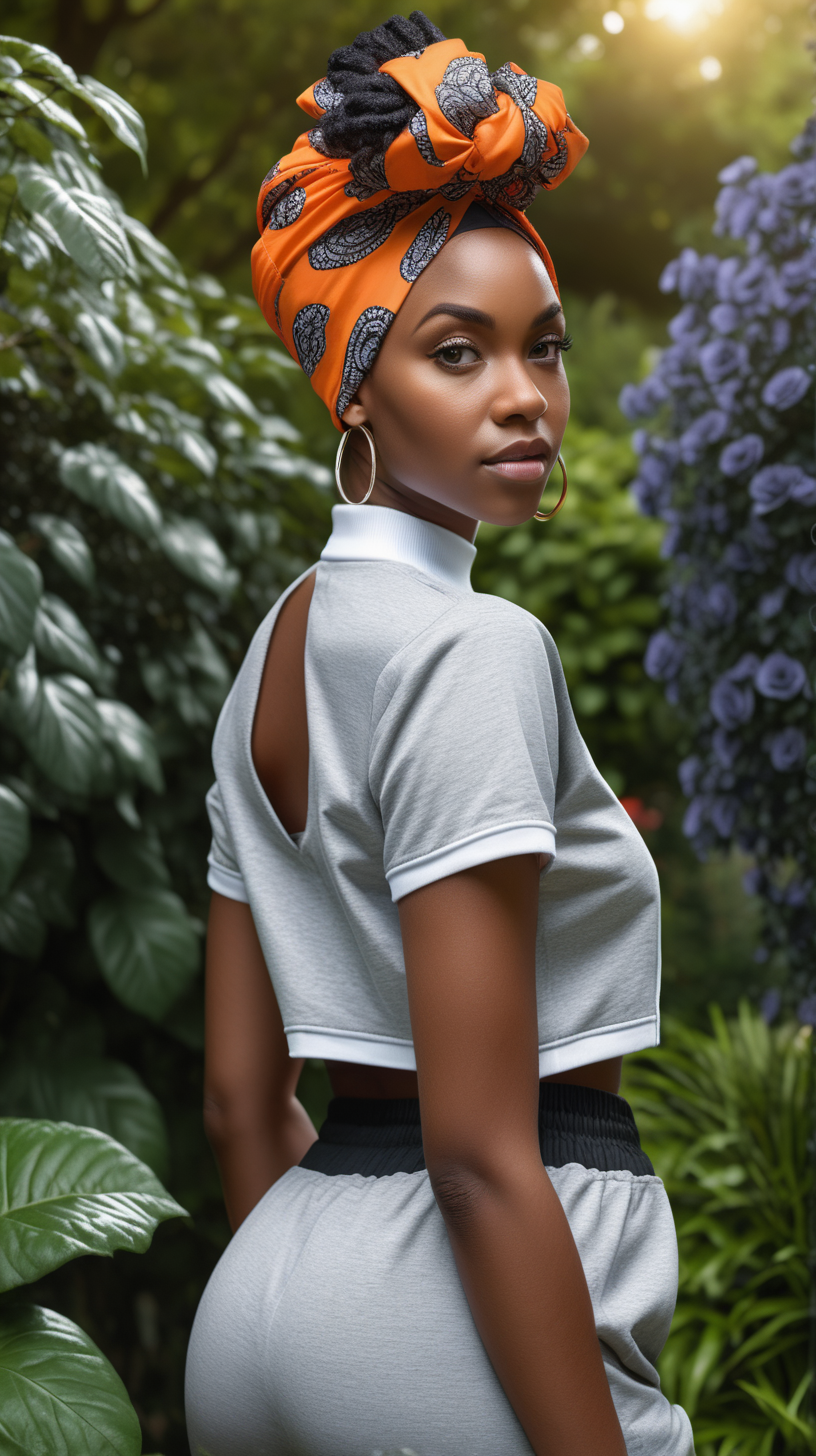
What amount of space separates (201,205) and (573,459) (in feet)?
6.24

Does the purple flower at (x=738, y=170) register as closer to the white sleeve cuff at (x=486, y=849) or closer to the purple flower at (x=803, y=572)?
the purple flower at (x=803, y=572)

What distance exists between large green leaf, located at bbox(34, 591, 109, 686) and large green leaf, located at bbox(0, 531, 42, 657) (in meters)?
0.16

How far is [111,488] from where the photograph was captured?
1.71 m

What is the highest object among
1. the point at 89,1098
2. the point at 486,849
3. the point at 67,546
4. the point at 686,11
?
the point at 686,11

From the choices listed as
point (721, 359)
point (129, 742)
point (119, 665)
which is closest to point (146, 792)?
point (119, 665)

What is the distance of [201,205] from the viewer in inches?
194

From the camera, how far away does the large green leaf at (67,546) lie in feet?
5.75

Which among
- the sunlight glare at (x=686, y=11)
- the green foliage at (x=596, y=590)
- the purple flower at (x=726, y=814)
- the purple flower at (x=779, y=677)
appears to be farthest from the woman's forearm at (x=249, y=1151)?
the sunlight glare at (x=686, y=11)

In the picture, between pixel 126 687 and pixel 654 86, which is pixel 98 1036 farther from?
pixel 654 86

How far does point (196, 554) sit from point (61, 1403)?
1248 mm

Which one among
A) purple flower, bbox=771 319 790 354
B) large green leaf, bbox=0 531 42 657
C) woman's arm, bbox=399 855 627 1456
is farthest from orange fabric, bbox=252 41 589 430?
purple flower, bbox=771 319 790 354

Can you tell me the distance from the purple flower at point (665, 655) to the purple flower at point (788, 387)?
2.25ft

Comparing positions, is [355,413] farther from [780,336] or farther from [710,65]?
[710,65]

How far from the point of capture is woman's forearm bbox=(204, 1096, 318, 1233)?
118 centimetres
